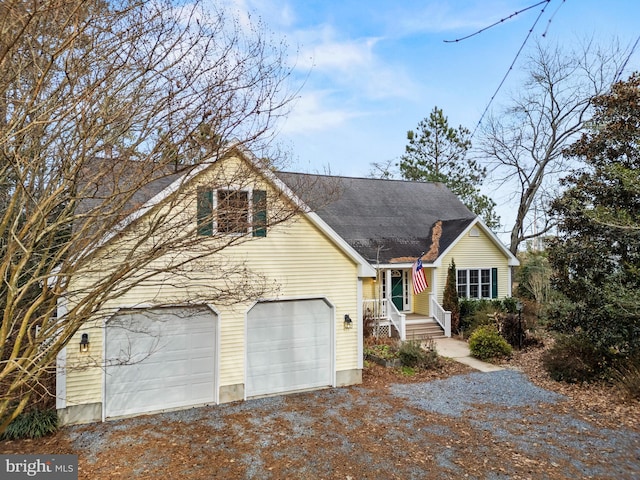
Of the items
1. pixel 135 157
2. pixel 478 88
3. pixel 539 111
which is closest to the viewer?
pixel 135 157

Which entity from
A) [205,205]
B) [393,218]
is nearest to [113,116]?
[205,205]

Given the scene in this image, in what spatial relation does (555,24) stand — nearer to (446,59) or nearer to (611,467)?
(446,59)

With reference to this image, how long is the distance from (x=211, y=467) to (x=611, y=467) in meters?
6.23

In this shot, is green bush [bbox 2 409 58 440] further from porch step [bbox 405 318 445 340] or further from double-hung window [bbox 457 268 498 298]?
double-hung window [bbox 457 268 498 298]

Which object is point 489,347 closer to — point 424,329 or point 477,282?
point 424,329

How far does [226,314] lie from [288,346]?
1788 millimetres

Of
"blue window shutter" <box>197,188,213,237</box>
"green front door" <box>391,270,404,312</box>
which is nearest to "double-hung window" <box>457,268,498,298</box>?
"green front door" <box>391,270,404,312</box>

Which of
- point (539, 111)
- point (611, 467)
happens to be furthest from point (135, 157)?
point (539, 111)

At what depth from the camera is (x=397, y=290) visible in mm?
18750

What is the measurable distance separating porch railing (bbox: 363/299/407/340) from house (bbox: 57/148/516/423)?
5.29 metres

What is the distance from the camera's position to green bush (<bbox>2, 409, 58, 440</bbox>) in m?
7.53

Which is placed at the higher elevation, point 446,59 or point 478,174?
point 478,174

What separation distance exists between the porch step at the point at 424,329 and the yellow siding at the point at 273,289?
648 centimetres

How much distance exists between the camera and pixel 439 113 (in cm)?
3309
